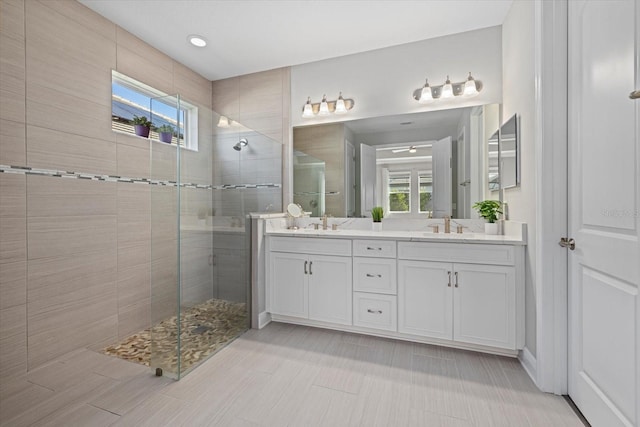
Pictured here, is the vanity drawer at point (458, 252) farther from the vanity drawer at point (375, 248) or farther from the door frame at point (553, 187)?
the door frame at point (553, 187)

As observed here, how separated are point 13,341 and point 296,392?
1.74 m

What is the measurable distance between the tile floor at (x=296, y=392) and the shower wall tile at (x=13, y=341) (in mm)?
71

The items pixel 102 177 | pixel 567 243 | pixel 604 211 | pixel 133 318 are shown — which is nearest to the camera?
pixel 604 211

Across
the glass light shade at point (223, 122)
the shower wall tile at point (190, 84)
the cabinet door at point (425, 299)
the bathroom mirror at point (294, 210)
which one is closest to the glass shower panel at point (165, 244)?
the glass light shade at point (223, 122)

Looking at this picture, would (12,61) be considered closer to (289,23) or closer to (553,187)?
(289,23)

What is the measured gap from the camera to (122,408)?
157 centimetres

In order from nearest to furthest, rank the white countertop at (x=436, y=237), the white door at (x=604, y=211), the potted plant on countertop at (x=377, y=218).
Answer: the white door at (x=604, y=211), the white countertop at (x=436, y=237), the potted plant on countertop at (x=377, y=218)

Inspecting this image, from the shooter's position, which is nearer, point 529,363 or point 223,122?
point 529,363

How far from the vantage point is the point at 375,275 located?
2.31m

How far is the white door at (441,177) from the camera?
267 centimetres

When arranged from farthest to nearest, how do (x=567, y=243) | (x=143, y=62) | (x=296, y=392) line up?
(x=143, y=62) → (x=296, y=392) → (x=567, y=243)

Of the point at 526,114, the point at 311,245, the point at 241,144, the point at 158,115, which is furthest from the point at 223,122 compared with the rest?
the point at 526,114

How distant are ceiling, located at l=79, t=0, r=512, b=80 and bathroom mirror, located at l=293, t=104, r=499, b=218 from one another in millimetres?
689

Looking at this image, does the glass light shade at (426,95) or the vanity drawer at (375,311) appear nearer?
the vanity drawer at (375,311)
